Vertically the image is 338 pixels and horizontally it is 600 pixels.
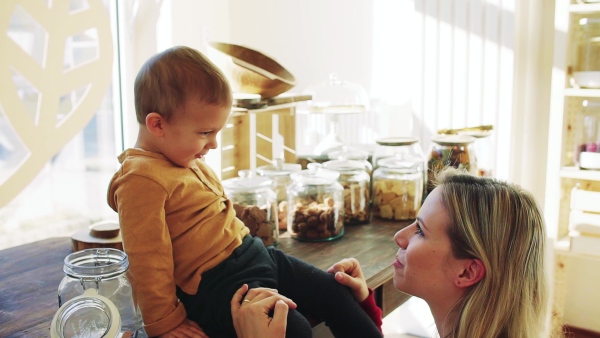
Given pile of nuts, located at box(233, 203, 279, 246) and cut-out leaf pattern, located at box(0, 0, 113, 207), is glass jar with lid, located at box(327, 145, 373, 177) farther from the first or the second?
cut-out leaf pattern, located at box(0, 0, 113, 207)

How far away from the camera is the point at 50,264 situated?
1.60 meters

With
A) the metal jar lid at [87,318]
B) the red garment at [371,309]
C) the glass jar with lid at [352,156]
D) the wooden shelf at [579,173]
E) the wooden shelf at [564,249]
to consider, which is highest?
the glass jar with lid at [352,156]

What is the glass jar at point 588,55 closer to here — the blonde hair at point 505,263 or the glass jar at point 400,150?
the glass jar at point 400,150

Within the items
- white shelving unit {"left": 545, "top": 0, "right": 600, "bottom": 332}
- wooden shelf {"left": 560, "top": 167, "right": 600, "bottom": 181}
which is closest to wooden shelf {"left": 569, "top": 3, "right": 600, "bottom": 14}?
white shelving unit {"left": 545, "top": 0, "right": 600, "bottom": 332}

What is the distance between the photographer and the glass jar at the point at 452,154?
2148mm

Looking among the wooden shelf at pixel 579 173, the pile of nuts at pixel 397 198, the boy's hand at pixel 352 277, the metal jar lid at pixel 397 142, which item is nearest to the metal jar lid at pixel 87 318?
the boy's hand at pixel 352 277

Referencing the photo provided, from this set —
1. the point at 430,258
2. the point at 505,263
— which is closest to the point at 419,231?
the point at 430,258

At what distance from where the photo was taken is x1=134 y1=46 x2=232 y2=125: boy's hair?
1183 mm

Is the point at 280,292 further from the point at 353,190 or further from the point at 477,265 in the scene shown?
the point at 353,190

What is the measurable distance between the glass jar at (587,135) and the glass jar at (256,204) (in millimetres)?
1583

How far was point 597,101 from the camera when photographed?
2.72 metres

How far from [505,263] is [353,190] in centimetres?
89

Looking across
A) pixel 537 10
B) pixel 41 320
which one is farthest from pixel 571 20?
pixel 41 320

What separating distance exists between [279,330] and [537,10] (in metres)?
2.23
